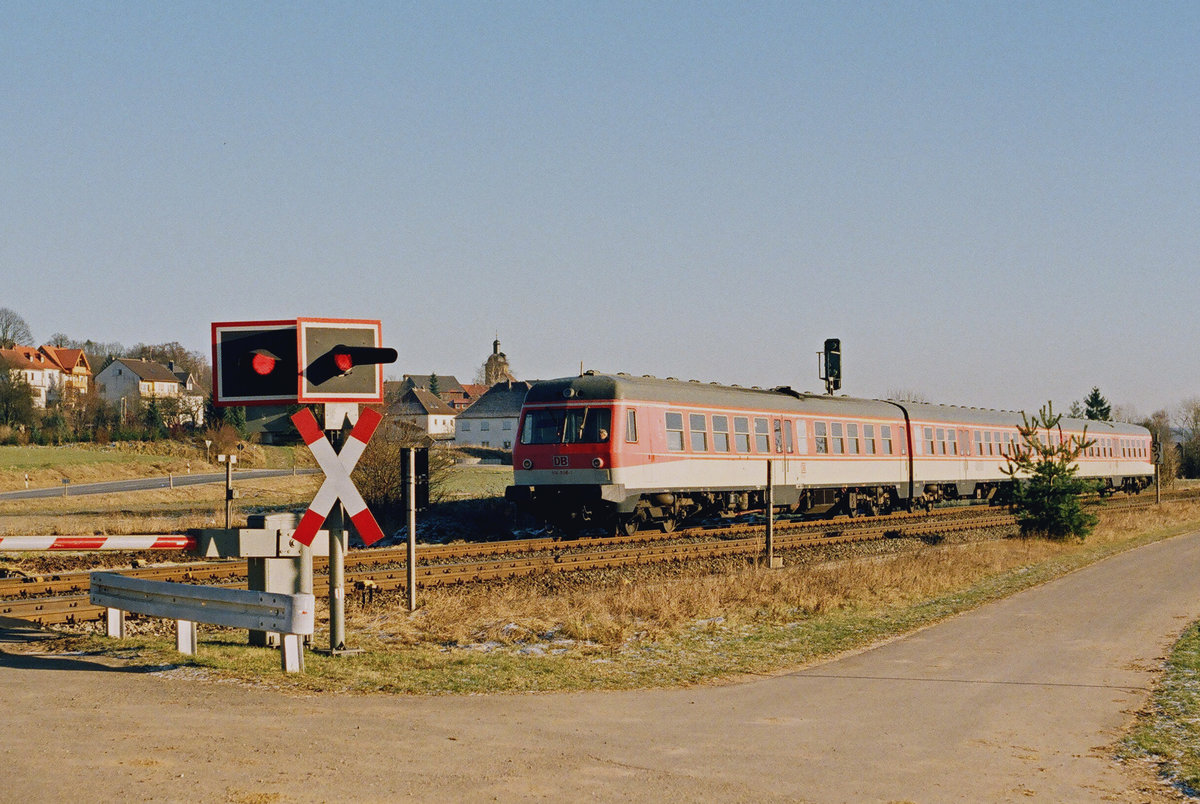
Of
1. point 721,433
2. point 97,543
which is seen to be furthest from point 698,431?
point 97,543

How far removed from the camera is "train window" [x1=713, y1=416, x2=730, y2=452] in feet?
89.0

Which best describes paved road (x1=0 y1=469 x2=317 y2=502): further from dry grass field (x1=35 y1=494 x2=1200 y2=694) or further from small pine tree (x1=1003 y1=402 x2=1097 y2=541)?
dry grass field (x1=35 y1=494 x2=1200 y2=694)

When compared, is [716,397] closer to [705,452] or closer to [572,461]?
[705,452]

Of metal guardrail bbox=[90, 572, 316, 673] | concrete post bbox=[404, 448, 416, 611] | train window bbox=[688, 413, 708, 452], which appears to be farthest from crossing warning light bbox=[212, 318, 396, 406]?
train window bbox=[688, 413, 708, 452]

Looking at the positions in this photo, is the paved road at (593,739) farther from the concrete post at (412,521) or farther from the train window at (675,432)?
the train window at (675,432)

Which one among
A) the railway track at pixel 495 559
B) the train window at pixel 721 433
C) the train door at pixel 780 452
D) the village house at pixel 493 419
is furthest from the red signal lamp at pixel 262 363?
the village house at pixel 493 419

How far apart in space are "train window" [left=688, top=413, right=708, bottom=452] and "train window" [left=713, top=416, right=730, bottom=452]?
432 millimetres

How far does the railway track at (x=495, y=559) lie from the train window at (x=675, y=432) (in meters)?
2.09

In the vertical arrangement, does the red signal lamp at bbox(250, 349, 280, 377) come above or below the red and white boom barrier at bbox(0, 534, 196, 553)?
above

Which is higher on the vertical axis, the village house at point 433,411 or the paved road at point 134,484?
the village house at point 433,411

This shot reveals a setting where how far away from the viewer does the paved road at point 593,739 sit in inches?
246

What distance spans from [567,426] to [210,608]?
50.9ft

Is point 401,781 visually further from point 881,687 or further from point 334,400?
point 881,687

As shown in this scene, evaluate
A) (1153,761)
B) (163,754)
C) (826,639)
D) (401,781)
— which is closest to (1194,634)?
(826,639)
